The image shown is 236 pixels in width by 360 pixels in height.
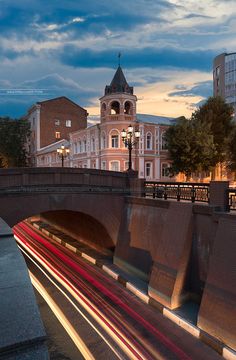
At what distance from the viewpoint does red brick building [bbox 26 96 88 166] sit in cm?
5875

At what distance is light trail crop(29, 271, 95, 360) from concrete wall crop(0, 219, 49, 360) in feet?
22.3

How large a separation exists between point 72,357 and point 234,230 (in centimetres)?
735

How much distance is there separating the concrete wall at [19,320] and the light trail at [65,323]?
22.3 feet

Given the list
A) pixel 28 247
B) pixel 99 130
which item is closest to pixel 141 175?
pixel 99 130

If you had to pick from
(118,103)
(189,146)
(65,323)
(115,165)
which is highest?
(118,103)

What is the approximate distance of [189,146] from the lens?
31203 mm

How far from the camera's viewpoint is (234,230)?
1132cm

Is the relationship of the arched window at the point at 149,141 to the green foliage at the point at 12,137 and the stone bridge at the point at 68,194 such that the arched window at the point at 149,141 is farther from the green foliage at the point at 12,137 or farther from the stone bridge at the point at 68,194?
the green foliage at the point at 12,137

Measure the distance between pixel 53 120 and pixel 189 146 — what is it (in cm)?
3605

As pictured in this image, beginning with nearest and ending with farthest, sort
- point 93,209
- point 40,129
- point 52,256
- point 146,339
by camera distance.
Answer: point 146,339
point 93,209
point 52,256
point 40,129

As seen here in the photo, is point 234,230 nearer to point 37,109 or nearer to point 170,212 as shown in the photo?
point 170,212

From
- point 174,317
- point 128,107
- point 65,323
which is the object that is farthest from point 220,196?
point 128,107

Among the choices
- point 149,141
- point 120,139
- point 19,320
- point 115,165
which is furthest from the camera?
point 149,141

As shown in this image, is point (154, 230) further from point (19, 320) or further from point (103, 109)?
point (103, 109)
